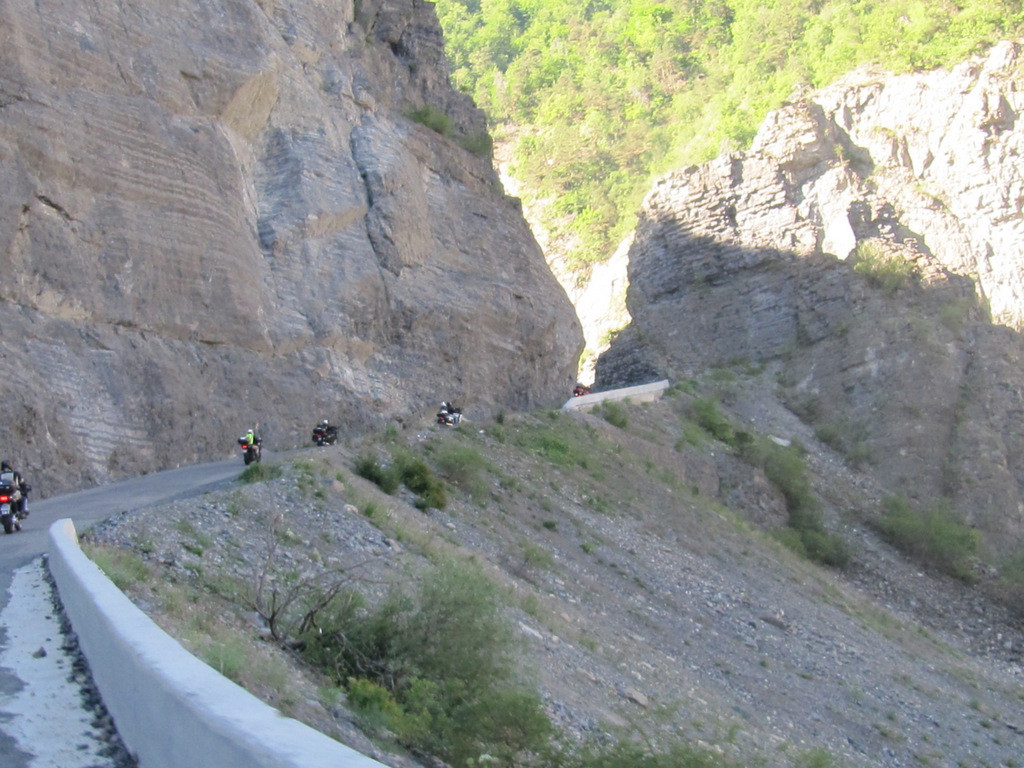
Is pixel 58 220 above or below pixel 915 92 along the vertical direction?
below

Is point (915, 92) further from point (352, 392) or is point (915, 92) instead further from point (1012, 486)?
point (352, 392)

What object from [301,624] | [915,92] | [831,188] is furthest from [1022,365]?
[301,624]

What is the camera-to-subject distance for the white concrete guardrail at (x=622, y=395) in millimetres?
36263

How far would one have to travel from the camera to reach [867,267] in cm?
4756

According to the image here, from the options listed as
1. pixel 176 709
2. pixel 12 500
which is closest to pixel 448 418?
pixel 12 500

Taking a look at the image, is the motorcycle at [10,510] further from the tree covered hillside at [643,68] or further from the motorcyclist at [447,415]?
the tree covered hillside at [643,68]

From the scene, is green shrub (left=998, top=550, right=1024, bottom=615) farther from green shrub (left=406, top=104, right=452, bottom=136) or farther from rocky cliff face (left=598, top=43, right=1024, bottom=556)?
green shrub (left=406, top=104, right=452, bottom=136)

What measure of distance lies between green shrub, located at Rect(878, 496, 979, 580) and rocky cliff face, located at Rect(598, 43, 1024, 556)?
3753 millimetres

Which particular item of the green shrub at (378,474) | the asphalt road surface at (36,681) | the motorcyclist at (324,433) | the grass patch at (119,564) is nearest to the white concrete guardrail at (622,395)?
the motorcyclist at (324,433)

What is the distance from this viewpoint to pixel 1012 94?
5019 centimetres

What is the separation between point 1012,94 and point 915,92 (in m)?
4.41

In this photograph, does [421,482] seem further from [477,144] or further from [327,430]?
[477,144]

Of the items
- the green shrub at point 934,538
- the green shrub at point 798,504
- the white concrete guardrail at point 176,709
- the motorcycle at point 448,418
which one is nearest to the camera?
the white concrete guardrail at point 176,709

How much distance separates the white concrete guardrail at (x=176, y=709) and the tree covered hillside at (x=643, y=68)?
5566 centimetres
